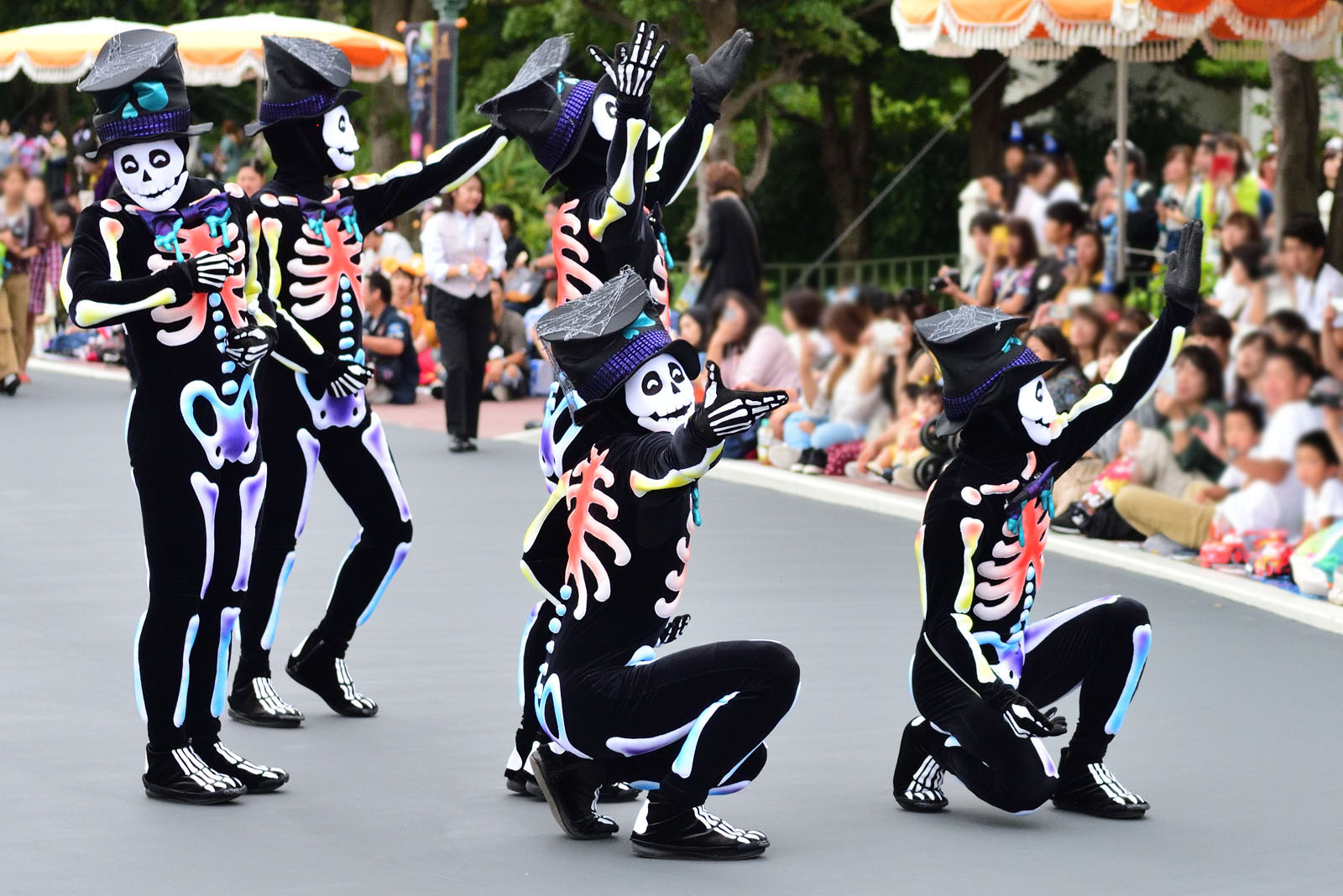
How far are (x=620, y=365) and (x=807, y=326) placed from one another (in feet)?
27.1

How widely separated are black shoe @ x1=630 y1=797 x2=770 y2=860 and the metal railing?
31.4 feet

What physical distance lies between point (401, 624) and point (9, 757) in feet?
8.16

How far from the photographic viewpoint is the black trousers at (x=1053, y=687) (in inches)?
242

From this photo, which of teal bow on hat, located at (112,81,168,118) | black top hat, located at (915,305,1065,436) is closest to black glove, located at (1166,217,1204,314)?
black top hat, located at (915,305,1065,436)

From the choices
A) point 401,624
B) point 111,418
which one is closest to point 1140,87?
point 111,418

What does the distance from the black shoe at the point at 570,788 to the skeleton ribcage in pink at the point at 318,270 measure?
1.88 metres

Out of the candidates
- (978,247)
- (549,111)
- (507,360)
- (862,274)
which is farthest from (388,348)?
(549,111)

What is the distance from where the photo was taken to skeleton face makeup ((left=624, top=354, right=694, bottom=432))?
5.74 m

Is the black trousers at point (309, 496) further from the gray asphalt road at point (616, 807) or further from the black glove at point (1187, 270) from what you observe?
the black glove at point (1187, 270)

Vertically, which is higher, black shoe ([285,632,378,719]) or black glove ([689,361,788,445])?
black glove ([689,361,788,445])

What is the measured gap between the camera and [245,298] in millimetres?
6664

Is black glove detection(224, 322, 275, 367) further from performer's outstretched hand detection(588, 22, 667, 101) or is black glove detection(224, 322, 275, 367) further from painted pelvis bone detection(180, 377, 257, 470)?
performer's outstretched hand detection(588, 22, 667, 101)

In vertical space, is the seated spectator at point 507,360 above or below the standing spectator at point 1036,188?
below

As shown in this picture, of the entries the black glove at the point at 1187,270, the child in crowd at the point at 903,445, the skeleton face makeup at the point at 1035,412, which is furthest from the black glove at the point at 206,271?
the child in crowd at the point at 903,445
